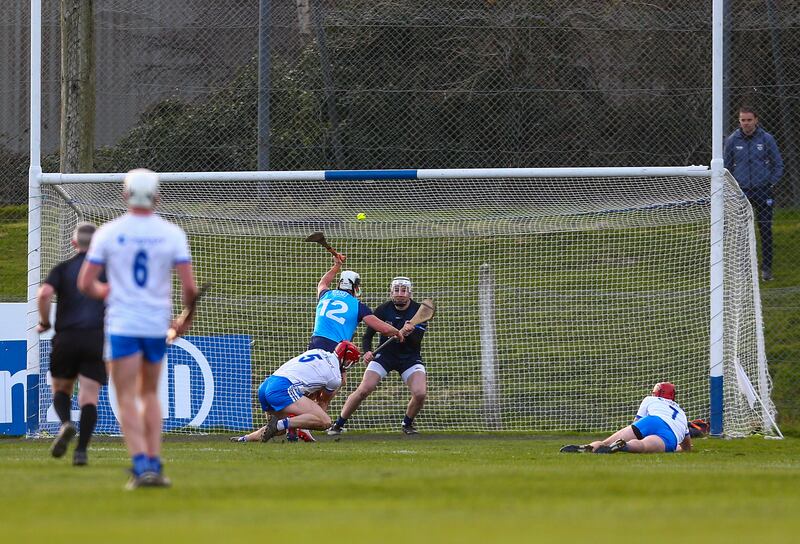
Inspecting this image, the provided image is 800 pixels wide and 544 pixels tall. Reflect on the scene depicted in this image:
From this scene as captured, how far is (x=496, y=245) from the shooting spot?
16984mm

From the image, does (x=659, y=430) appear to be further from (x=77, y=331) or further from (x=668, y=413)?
(x=77, y=331)

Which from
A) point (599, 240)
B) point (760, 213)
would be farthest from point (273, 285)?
point (760, 213)

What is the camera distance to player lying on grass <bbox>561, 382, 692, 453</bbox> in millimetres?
12533

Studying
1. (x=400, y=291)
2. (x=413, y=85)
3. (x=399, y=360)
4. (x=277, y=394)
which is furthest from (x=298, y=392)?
(x=413, y=85)

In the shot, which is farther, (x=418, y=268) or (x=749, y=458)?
(x=418, y=268)

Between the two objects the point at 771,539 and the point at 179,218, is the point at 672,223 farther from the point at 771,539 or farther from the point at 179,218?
the point at 771,539

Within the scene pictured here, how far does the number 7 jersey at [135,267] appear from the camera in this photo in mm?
7539

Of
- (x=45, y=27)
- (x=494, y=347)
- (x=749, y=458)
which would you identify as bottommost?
(x=749, y=458)

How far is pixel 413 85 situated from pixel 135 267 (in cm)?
978

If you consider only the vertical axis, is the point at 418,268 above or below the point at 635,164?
below

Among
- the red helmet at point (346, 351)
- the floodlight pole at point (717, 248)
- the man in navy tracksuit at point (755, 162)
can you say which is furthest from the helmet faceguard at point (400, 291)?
the man in navy tracksuit at point (755, 162)

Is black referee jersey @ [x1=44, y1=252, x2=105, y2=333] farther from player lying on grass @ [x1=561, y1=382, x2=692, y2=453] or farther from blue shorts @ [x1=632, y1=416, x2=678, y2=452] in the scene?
blue shorts @ [x1=632, y1=416, x2=678, y2=452]

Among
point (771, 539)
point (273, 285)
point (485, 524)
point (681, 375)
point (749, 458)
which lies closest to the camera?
point (771, 539)

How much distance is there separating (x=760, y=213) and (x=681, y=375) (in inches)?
97.6
